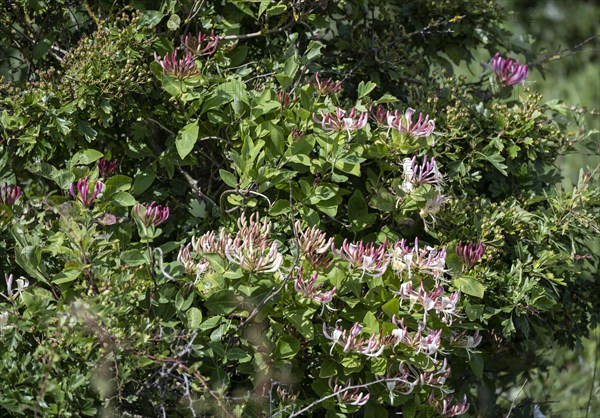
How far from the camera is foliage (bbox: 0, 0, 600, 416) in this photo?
2268 mm

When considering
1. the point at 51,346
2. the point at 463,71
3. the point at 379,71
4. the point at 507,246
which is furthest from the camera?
the point at 463,71

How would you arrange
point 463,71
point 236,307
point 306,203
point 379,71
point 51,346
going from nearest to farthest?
point 51,346
point 236,307
point 306,203
point 379,71
point 463,71

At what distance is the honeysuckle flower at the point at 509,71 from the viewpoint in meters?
3.14

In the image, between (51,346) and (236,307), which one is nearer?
(51,346)

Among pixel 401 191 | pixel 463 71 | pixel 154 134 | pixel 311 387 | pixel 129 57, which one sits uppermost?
pixel 129 57

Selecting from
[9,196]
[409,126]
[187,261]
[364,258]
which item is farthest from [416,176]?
[9,196]

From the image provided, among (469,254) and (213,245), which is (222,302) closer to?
(213,245)

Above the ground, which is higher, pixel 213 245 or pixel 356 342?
pixel 213 245

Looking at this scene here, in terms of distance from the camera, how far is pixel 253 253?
7.25 feet

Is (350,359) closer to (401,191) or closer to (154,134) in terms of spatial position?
(401,191)

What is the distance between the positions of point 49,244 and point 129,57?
609 mm

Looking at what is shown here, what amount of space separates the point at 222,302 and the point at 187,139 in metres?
0.53

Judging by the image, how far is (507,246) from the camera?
2.84m

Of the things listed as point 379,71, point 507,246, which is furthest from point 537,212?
point 379,71
